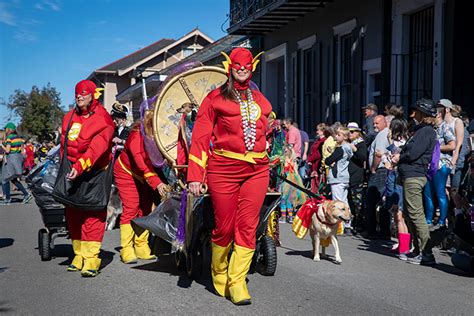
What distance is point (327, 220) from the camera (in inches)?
318

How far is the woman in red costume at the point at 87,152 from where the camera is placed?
24.0ft

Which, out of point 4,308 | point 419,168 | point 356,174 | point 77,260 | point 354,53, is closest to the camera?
point 4,308

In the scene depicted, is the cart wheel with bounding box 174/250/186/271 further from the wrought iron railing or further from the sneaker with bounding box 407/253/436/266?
the wrought iron railing

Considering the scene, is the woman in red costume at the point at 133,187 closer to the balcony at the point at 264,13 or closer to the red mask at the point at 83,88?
the red mask at the point at 83,88

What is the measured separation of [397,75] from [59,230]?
950 centimetres

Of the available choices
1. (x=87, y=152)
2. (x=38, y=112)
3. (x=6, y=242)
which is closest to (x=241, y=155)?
(x=87, y=152)

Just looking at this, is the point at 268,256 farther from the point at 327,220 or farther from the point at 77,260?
the point at 77,260

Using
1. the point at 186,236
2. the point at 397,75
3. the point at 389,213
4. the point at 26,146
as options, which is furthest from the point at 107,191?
the point at 26,146

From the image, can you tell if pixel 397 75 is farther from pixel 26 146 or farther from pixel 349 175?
pixel 26 146

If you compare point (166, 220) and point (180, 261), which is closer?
point (166, 220)

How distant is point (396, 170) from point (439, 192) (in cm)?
108

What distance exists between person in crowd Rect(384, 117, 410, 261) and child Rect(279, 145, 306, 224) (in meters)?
2.36

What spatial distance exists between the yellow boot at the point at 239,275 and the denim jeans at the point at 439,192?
4.95 meters

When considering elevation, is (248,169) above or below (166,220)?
above
